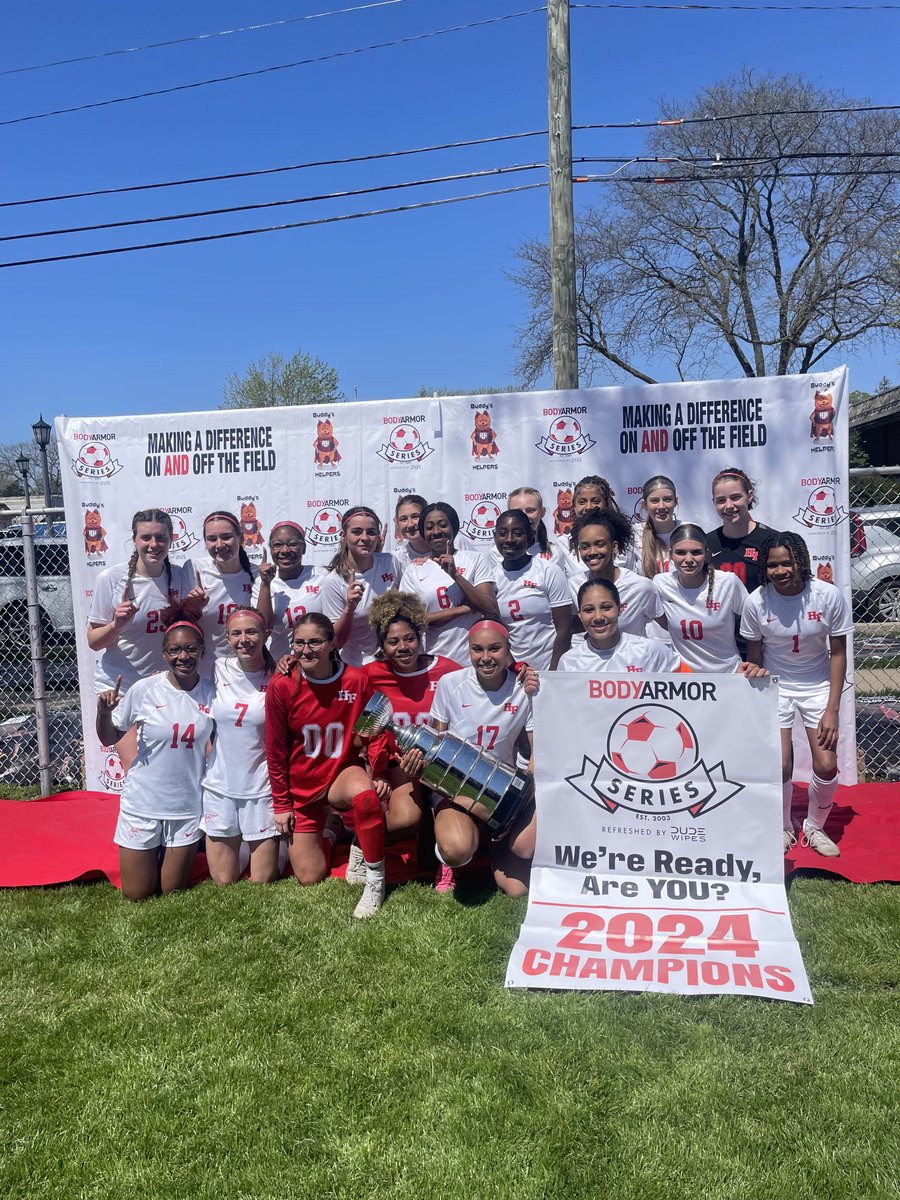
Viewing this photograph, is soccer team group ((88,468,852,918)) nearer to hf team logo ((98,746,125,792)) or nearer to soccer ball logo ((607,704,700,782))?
soccer ball logo ((607,704,700,782))

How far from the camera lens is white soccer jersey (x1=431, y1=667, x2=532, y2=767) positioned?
14.9 ft

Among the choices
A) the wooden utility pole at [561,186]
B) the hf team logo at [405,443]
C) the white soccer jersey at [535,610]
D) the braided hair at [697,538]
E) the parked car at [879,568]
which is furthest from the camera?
the wooden utility pole at [561,186]

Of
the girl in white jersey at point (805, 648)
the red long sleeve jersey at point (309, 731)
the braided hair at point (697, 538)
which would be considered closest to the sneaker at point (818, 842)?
the girl in white jersey at point (805, 648)

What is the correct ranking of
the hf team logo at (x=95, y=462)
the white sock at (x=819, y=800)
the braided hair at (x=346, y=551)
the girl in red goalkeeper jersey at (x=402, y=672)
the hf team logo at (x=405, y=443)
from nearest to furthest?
1. the girl in red goalkeeper jersey at (x=402, y=672)
2. the white sock at (x=819, y=800)
3. the braided hair at (x=346, y=551)
4. the hf team logo at (x=405, y=443)
5. the hf team logo at (x=95, y=462)

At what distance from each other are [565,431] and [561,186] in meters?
3.98

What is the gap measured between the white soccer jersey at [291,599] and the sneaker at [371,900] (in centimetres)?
192

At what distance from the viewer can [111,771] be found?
20.8 feet

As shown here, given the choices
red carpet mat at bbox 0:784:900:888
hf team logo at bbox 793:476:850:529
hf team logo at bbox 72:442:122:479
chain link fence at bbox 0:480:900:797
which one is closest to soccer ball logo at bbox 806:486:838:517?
hf team logo at bbox 793:476:850:529

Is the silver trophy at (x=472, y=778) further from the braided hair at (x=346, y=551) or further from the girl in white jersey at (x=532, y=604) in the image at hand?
the braided hair at (x=346, y=551)

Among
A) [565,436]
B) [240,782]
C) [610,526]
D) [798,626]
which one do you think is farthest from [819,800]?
[240,782]

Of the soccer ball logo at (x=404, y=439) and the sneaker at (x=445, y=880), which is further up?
the soccer ball logo at (x=404, y=439)

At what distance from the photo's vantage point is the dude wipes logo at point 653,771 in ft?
13.4

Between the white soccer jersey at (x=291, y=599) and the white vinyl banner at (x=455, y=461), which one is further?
the white soccer jersey at (x=291, y=599)

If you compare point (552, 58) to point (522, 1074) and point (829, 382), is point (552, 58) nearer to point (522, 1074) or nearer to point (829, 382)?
point (829, 382)
